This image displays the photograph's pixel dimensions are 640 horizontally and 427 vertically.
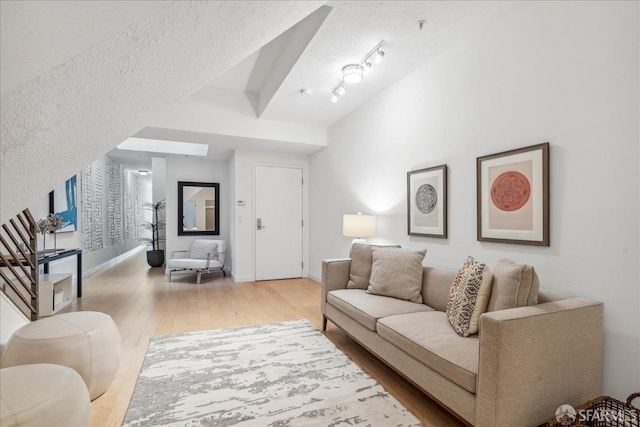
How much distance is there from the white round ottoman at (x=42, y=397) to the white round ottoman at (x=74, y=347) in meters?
0.37

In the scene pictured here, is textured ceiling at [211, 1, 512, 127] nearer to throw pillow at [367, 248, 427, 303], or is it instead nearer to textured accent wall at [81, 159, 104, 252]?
throw pillow at [367, 248, 427, 303]

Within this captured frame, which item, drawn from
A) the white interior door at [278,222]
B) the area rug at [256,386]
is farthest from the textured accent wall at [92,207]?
the area rug at [256,386]

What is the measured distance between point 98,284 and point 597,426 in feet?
20.9

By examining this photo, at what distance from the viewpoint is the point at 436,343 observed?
1.79 metres

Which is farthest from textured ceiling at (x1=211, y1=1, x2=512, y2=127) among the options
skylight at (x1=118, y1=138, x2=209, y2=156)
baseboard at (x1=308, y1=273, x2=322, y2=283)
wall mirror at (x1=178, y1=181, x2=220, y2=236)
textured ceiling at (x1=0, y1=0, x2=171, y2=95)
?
wall mirror at (x1=178, y1=181, x2=220, y2=236)

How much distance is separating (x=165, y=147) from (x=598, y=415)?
21.5 feet

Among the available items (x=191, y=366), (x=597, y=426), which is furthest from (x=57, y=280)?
(x=597, y=426)

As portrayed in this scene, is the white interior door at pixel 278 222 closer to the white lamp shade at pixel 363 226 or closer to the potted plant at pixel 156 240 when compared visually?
the white lamp shade at pixel 363 226

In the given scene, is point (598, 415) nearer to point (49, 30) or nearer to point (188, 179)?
point (49, 30)

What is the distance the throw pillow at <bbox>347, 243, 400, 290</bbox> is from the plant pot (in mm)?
5685

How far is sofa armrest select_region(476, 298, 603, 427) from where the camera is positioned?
1.41m

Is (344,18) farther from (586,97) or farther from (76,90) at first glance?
(76,90)

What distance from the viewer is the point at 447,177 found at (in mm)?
2855

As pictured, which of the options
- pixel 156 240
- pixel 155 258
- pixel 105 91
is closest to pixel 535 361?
pixel 105 91
